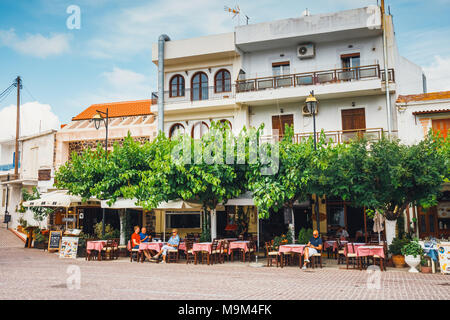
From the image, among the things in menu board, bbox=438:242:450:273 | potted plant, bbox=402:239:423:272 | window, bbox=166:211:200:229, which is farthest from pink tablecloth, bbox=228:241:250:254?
window, bbox=166:211:200:229

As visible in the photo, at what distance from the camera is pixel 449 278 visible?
1184 centimetres

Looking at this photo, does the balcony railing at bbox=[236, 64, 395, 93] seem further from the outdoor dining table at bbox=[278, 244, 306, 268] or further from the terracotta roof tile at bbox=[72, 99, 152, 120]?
the outdoor dining table at bbox=[278, 244, 306, 268]

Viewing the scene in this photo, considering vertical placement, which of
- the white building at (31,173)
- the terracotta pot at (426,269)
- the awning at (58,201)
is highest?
the white building at (31,173)

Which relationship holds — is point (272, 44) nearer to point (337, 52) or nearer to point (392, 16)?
point (337, 52)

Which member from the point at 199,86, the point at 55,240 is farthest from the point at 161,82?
the point at 55,240

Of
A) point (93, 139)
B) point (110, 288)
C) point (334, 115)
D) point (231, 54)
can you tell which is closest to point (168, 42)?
point (231, 54)

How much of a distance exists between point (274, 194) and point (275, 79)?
28.9ft

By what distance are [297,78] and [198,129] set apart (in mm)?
6151

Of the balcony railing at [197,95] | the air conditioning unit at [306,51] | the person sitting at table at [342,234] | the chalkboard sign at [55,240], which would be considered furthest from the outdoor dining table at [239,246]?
the air conditioning unit at [306,51]

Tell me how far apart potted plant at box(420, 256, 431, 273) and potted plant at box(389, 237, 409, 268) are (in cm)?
87

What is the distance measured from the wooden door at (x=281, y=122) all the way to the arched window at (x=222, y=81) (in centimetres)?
312

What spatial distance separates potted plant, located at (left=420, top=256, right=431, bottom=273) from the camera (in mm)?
13141

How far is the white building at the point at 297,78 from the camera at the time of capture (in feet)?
68.7

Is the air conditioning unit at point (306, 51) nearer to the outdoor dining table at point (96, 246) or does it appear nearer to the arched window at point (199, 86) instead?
the arched window at point (199, 86)
